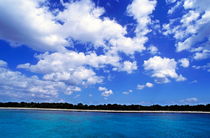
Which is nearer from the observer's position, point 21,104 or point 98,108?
point 98,108

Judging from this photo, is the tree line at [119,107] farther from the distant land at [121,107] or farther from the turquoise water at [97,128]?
the turquoise water at [97,128]

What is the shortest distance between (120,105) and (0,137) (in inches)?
2818

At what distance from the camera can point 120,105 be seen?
86125 mm

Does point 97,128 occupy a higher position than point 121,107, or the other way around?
point 121,107

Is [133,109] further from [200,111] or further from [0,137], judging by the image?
[0,137]

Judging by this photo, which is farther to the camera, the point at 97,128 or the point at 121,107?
the point at 121,107

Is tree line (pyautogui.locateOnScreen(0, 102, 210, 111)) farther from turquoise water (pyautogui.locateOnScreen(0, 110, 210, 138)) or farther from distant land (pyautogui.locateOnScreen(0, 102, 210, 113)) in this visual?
turquoise water (pyautogui.locateOnScreen(0, 110, 210, 138))

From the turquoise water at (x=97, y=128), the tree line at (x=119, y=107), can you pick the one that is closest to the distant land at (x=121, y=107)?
the tree line at (x=119, y=107)

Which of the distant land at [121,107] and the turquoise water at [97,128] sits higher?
the distant land at [121,107]

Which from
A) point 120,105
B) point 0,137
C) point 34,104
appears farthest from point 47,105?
point 0,137

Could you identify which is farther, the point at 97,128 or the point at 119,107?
the point at 119,107

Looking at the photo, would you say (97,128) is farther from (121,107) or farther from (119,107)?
(121,107)

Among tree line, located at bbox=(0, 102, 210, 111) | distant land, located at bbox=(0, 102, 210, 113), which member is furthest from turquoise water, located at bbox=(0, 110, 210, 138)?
tree line, located at bbox=(0, 102, 210, 111)

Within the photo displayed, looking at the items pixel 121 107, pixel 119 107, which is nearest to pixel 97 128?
pixel 119 107
